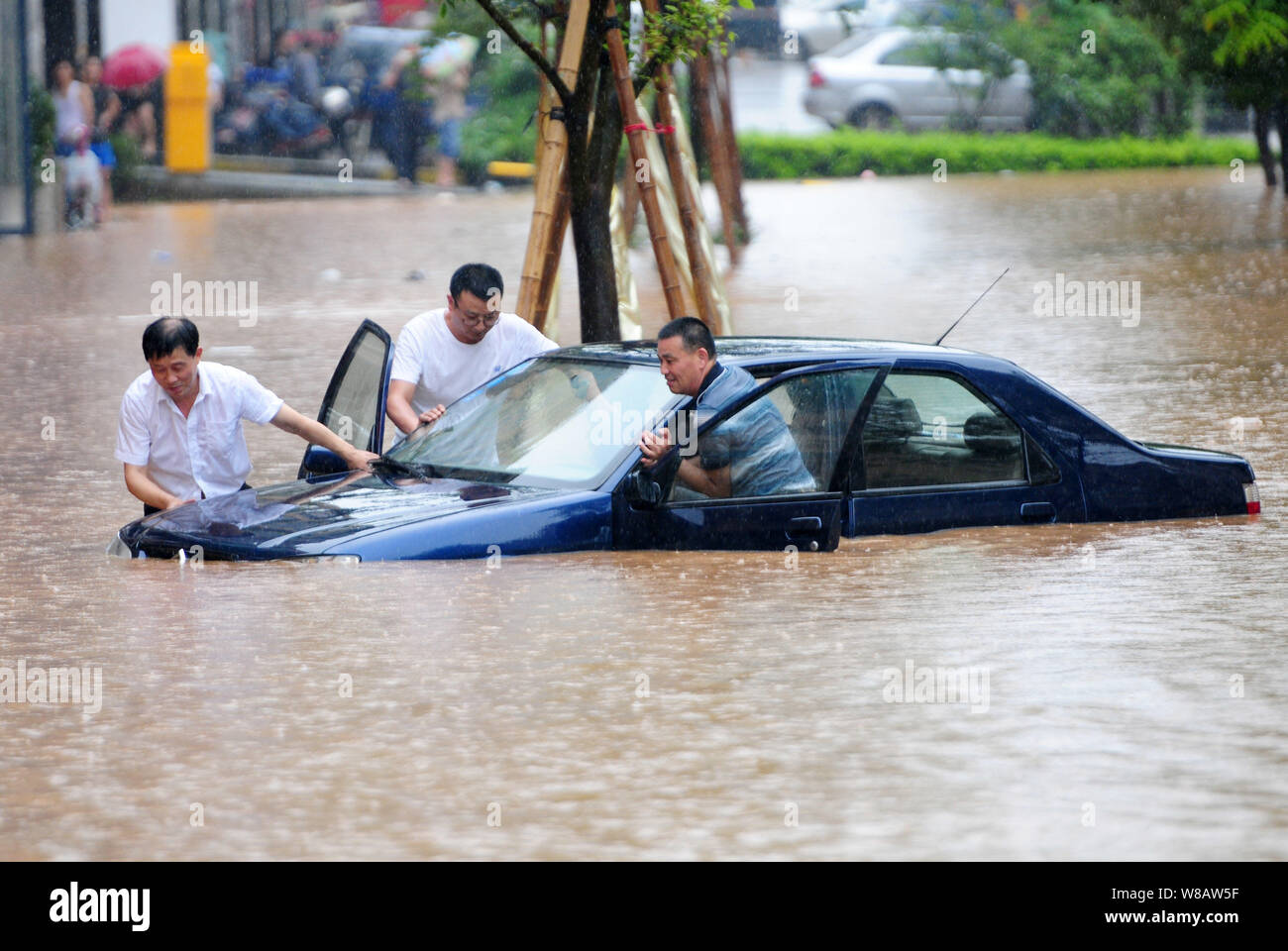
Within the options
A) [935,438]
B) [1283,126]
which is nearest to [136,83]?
[1283,126]

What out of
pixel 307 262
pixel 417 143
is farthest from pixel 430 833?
pixel 417 143

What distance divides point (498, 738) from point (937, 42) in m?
34.4

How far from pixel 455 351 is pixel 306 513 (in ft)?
5.97

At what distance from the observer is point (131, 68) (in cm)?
3372

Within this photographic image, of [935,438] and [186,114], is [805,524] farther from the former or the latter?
[186,114]

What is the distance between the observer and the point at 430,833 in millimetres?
5020

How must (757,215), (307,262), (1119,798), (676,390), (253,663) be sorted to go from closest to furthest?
1. (1119,798)
2. (253,663)
3. (676,390)
4. (307,262)
5. (757,215)

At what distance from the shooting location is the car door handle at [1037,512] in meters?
8.44

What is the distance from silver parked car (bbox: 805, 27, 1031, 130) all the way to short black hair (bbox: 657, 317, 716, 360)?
3253 centimetres

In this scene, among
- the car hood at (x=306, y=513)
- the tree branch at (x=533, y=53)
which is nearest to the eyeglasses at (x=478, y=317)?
the car hood at (x=306, y=513)

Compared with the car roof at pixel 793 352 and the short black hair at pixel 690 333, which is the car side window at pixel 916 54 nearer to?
the car roof at pixel 793 352

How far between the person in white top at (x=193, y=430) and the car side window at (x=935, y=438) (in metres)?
2.05

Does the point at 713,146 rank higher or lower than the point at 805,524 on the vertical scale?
higher
